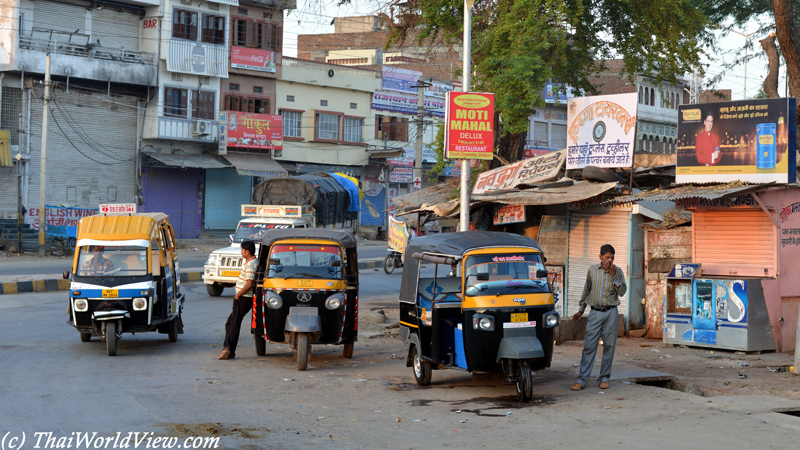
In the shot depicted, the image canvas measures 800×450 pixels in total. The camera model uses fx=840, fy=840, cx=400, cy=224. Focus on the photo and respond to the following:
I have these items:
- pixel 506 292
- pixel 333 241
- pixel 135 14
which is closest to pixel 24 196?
pixel 135 14

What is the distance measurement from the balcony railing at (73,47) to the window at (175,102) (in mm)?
1779

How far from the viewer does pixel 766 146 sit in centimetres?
1307

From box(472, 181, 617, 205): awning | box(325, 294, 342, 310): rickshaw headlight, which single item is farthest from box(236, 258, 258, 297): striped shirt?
box(472, 181, 617, 205): awning

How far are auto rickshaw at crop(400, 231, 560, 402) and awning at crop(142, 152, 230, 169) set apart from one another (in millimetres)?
30632

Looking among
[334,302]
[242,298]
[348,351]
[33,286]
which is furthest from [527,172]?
[33,286]

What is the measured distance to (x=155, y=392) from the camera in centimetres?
973

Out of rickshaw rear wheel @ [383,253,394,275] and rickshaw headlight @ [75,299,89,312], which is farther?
rickshaw rear wheel @ [383,253,394,275]

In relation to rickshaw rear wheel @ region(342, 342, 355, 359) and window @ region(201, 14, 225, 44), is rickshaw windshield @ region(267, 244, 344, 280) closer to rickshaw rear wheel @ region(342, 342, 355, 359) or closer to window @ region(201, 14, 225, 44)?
rickshaw rear wheel @ region(342, 342, 355, 359)

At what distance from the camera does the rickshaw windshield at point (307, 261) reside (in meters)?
12.1

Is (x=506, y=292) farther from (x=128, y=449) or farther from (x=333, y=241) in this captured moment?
(x=128, y=449)

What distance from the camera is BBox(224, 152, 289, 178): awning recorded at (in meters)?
41.5

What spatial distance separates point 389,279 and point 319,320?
55.1ft

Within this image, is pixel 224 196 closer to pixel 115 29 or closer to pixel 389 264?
pixel 115 29

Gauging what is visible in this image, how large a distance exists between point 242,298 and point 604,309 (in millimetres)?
5272
